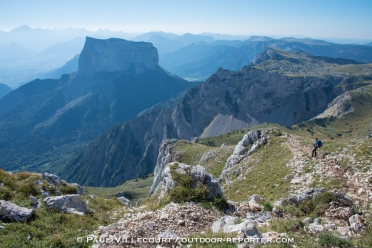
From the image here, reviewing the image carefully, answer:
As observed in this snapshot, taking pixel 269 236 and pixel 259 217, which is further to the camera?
pixel 259 217

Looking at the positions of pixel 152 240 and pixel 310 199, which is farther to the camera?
pixel 310 199

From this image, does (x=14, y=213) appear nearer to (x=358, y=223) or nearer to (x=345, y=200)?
(x=358, y=223)

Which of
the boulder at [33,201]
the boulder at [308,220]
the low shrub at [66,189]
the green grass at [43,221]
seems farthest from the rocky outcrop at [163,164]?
the boulder at [308,220]

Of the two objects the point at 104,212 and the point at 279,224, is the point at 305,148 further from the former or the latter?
the point at 104,212

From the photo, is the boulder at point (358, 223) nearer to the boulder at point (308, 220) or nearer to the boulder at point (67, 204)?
the boulder at point (308, 220)

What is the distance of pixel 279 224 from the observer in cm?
1476

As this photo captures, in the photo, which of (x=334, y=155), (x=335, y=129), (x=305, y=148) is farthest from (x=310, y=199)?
(x=335, y=129)

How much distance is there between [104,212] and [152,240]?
21.3ft

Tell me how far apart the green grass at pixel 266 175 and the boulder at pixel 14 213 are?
1897 centimetres

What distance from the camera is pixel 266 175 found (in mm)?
31062

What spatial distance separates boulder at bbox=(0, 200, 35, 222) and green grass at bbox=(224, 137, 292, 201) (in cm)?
1897

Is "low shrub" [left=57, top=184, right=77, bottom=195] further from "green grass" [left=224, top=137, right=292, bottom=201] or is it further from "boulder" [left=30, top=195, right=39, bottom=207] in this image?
"green grass" [left=224, top=137, right=292, bottom=201]

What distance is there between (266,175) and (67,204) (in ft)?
79.4

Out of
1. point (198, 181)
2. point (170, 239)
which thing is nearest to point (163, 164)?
point (198, 181)
